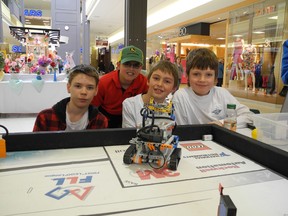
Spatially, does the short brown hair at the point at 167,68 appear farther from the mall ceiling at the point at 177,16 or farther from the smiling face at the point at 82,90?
the mall ceiling at the point at 177,16

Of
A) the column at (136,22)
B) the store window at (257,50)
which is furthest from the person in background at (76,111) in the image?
the store window at (257,50)

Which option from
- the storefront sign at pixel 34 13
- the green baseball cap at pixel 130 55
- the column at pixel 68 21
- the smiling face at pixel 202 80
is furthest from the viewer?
the storefront sign at pixel 34 13

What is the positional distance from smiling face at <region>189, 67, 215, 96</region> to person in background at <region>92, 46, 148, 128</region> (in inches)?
18.4

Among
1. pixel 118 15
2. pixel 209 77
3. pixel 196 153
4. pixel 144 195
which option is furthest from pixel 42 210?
pixel 118 15

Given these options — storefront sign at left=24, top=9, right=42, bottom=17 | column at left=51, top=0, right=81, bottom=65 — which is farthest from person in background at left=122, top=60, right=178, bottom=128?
storefront sign at left=24, top=9, right=42, bottom=17

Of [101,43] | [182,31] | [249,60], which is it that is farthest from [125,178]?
[101,43]

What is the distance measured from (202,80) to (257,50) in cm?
672

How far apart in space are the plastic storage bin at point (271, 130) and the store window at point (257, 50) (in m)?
6.03

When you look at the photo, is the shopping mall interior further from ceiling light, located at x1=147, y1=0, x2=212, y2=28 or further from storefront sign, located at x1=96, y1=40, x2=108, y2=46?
storefront sign, located at x1=96, y1=40, x2=108, y2=46

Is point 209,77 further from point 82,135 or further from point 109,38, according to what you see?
point 109,38

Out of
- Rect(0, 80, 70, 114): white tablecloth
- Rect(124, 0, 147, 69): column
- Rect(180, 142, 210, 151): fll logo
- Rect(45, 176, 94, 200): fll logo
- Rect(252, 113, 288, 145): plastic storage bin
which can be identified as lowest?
Rect(0, 80, 70, 114): white tablecloth

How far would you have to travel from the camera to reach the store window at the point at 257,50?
698 cm

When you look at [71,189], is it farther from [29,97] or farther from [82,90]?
[29,97]

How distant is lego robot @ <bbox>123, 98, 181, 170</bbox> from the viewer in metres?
1.03
